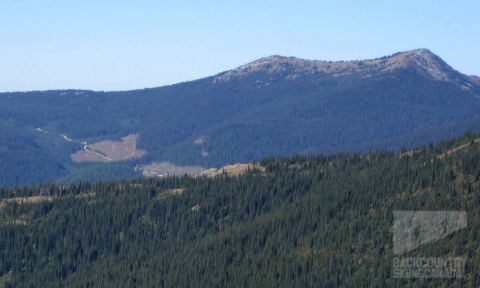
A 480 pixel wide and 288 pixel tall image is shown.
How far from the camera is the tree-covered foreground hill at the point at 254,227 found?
134 m

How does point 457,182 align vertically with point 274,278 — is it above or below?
above

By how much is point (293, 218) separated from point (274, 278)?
23.0m

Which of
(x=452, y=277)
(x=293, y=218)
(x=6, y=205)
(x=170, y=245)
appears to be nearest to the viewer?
(x=452, y=277)

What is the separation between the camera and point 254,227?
159 m

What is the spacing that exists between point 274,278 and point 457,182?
27.1 metres

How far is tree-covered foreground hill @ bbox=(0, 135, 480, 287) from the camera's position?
439ft

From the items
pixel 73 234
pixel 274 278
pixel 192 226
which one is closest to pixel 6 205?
pixel 73 234

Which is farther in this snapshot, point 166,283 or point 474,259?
point 166,283

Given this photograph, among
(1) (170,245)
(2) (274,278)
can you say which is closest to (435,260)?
(2) (274,278)

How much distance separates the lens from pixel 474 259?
117562mm

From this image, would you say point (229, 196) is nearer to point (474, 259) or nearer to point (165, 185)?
point (165, 185)

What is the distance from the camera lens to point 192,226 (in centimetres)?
17762

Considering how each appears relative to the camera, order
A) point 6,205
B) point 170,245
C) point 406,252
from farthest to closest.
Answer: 1. point 6,205
2. point 170,245
3. point 406,252

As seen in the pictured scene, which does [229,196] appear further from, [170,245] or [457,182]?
[457,182]
